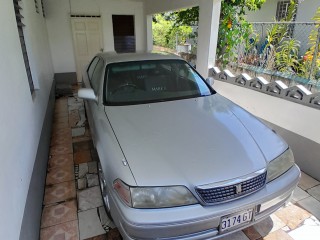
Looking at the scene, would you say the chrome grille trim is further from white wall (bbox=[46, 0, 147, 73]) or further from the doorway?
the doorway

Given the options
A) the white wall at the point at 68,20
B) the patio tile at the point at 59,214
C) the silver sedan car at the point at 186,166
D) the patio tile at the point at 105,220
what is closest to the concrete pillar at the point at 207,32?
→ the silver sedan car at the point at 186,166

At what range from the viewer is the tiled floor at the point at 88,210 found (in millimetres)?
1944

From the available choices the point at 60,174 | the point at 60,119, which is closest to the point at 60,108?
the point at 60,119

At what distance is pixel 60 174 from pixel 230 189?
204cm

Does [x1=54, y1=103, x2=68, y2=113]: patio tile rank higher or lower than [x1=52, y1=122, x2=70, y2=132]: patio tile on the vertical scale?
higher

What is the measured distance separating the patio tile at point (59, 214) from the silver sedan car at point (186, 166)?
50 centimetres

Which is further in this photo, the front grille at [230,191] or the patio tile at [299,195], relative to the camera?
the patio tile at [299,195]

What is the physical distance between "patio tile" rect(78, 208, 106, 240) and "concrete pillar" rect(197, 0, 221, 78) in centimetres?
314

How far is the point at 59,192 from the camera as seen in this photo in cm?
244

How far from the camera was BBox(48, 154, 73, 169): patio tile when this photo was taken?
9.58 ft

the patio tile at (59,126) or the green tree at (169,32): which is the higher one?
the green tree at (169,32)

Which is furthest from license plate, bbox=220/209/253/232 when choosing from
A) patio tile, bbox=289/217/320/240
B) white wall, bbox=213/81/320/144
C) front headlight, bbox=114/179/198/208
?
white wall, bbox=213/81/320/144

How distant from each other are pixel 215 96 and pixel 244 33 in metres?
2.72

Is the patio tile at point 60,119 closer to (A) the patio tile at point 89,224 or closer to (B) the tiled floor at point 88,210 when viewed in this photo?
(B) the tiled floor at point 88,210
